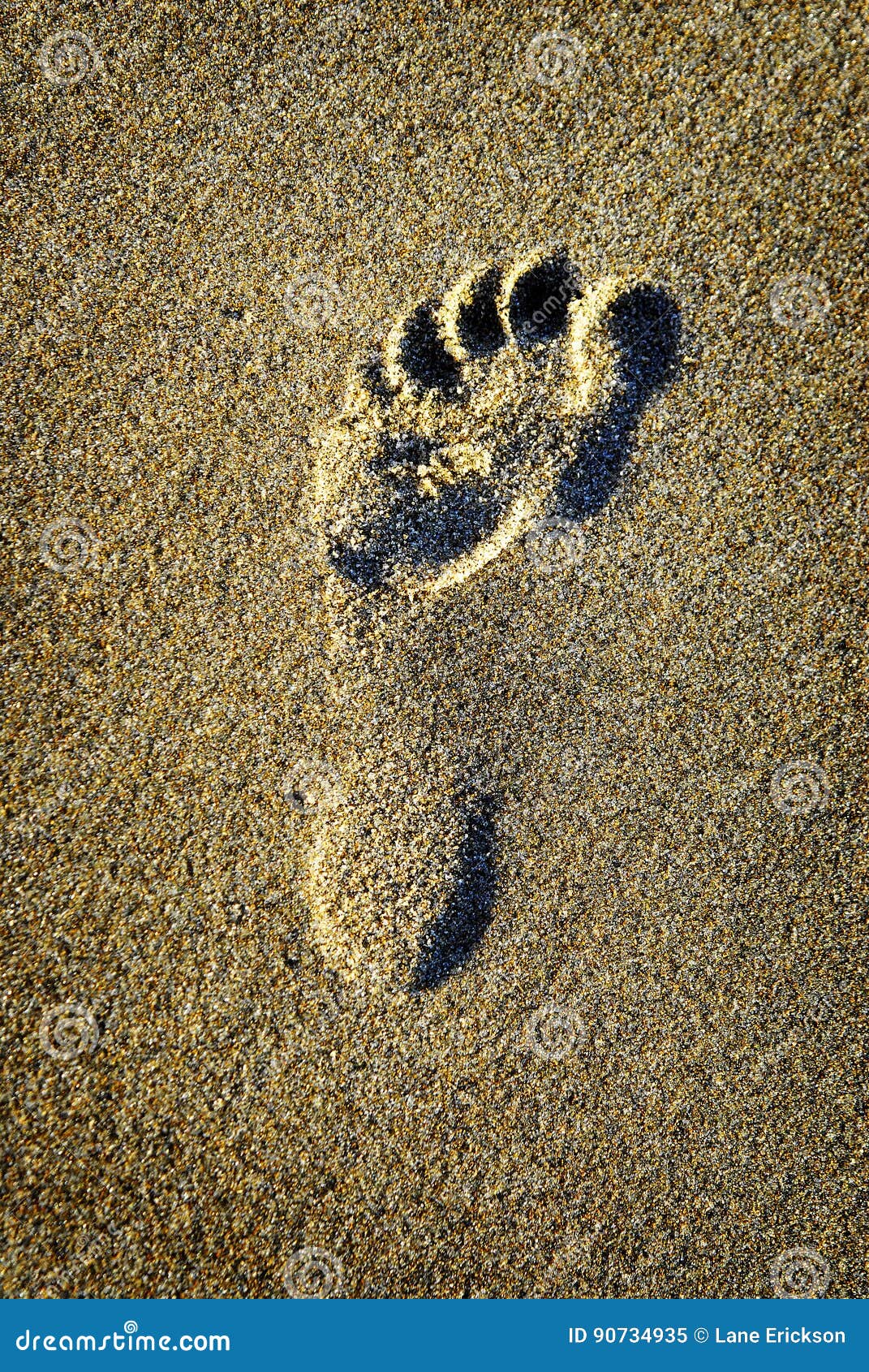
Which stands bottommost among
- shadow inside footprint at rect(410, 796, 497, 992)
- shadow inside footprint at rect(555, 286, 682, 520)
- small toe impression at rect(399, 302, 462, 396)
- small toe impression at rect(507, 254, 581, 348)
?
shadow inside footprint at rect(410, 796, 497, 992)

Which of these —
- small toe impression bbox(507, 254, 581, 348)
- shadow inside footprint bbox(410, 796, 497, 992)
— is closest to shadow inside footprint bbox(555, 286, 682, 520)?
small toe impression bbox(507, 254, 581, 348)

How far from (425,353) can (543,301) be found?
27 cm

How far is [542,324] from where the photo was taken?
1.58 meters

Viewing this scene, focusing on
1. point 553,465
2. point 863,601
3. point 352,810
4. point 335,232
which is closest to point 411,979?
point 352,810

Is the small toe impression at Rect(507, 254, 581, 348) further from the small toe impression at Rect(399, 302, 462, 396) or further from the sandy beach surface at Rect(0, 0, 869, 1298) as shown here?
the small toe impression at Rect(399, 302, 462, 396)

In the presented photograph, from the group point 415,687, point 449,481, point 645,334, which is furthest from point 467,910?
point 645,334

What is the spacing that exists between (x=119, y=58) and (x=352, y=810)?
1657mm

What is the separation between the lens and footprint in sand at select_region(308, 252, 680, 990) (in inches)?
61.6

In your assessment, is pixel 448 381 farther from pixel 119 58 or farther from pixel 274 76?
pixel 119 58

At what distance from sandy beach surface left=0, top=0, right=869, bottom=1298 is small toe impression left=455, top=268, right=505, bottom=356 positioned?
0.02 m

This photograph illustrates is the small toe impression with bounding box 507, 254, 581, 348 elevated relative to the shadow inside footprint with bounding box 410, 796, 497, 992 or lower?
elevated

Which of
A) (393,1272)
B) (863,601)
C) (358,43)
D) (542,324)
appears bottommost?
(393,1272)

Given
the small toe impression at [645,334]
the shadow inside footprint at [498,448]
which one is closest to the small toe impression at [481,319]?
the shadow inside footprint at [498,448]

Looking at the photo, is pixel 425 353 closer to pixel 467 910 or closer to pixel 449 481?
pixel 449 481
